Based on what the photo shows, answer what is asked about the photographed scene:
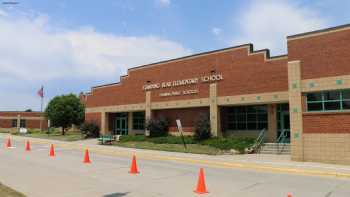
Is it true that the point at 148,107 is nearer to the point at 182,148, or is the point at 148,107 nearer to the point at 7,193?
the point at 182,148

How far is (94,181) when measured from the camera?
1147cm

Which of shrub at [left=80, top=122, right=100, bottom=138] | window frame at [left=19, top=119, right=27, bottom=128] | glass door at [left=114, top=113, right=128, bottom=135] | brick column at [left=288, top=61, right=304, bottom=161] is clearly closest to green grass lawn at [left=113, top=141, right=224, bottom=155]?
brick column at [left=288, top=61, right=304, bottom=161]

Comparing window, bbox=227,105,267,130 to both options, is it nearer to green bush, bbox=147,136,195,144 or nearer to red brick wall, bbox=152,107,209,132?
red brick wall, bbox=152,107,209,132

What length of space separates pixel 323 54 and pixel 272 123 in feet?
28.6

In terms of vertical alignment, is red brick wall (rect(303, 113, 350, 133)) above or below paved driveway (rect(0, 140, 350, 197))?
above

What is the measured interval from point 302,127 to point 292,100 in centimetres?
171

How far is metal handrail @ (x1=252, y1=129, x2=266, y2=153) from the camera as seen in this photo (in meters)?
25.0

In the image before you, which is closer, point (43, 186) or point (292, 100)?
point (43, 186)

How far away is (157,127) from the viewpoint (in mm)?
33062

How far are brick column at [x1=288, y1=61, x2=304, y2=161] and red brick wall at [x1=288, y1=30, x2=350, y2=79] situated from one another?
0.41 metres

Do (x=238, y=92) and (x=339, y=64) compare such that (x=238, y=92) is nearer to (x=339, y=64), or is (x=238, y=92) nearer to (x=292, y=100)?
(x=292, y=100)

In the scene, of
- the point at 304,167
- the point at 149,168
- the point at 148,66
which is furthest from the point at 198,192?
the point at 148,66

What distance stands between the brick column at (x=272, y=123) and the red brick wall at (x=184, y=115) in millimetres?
5845

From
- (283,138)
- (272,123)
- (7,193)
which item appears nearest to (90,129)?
(272,123)
